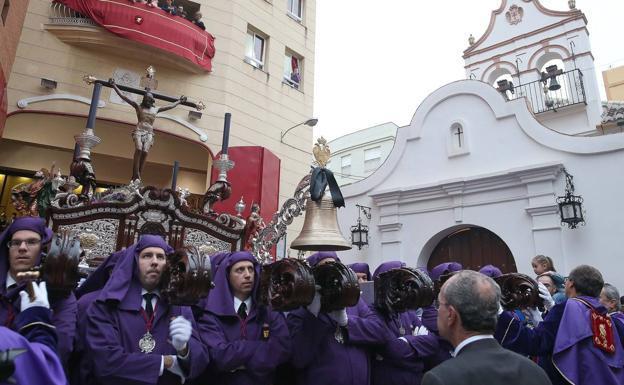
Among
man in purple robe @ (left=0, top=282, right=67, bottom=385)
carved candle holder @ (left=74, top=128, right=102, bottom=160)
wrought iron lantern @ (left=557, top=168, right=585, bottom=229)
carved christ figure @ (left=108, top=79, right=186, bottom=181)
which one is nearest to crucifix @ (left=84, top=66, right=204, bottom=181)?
carved christ figure @ (left=108, top=79, right=186, bottom=181)

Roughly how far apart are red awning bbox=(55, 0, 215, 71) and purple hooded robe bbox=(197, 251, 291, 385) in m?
7.77

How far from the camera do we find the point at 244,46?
464 inches

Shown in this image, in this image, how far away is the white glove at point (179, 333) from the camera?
241cm

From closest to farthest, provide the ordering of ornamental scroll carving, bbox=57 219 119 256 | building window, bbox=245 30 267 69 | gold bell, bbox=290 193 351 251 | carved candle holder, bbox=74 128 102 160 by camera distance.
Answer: ornamental scroll carving, bbox=57 219 119 256 → gold bell, bbox=290 193 351 251 → carved candle holder, bbox=74 128 102 160 → building window, bbox=245 30 267 69

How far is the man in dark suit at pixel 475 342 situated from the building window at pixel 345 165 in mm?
22575

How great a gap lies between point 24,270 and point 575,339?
12.7ft

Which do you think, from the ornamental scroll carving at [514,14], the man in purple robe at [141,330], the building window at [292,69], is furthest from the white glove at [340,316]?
the ornamental scroll carving at [514,14]

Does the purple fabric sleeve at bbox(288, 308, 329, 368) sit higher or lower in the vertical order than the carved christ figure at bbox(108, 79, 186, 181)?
lower

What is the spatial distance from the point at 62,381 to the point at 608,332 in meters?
3.87

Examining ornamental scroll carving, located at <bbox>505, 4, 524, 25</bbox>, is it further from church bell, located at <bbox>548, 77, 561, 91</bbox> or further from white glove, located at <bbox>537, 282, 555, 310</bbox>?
white glove, located at <bbox>537, 282, 555, 310</bbox>

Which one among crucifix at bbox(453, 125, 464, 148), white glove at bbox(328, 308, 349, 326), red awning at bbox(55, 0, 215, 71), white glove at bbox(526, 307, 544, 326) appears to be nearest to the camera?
white glove at bbox(328, 308, 349, 326)

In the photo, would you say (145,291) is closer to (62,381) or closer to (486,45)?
(62,381)

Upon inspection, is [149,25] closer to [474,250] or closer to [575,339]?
[474,250]

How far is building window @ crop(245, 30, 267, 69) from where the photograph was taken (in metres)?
12.1
